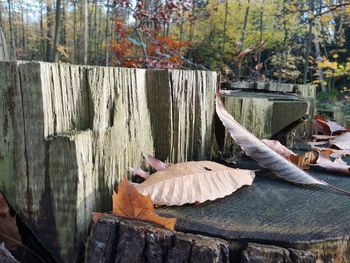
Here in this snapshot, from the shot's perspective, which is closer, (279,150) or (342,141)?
(279,150)

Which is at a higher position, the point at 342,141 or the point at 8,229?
the point at 342,141

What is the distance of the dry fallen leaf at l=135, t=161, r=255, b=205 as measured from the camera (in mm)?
926

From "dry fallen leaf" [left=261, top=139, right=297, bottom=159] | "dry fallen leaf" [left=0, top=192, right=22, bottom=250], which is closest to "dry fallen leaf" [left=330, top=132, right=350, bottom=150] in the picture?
"dry fallen leaf" [left=261, top=139, right=297, bottom=159]

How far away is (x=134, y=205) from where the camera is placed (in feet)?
2.75

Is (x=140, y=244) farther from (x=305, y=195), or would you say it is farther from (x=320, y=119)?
(x=320, y=119)

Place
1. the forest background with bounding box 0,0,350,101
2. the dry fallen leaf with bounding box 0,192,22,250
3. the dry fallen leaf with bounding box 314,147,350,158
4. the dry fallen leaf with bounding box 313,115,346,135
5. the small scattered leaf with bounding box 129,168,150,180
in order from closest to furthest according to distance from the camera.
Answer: the dry fallen leaf with bounding box 0,192,22,250 < the small scattered leaf with bounding box 129,168,150,180 < the dry fallen leaf with bounding box 314,147,350,158 < the dry fallen leaf with bounding box 313,115,346,135 < the forest background with bounding box 0,0,350,101

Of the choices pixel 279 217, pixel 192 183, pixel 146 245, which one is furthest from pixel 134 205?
pixel 279 217

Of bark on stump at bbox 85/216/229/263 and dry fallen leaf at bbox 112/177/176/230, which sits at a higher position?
dry fallen leaf at bbox 112/177/176/230

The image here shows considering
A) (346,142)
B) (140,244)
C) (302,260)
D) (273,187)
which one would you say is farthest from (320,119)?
(140,244)

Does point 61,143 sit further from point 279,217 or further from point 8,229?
point 279,217

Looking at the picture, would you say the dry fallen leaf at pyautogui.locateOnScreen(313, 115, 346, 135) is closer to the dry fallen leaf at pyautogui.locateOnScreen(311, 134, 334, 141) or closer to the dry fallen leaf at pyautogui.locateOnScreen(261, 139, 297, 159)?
the dry fallen leaf at pyautogui.locateOnScreen(311, 134, 334, 141)

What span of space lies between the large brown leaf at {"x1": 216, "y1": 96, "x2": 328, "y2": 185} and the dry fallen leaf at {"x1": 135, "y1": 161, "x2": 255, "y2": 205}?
0.12 meters

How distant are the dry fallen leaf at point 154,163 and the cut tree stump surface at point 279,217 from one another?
0.64ft

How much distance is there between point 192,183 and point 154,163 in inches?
6.7
